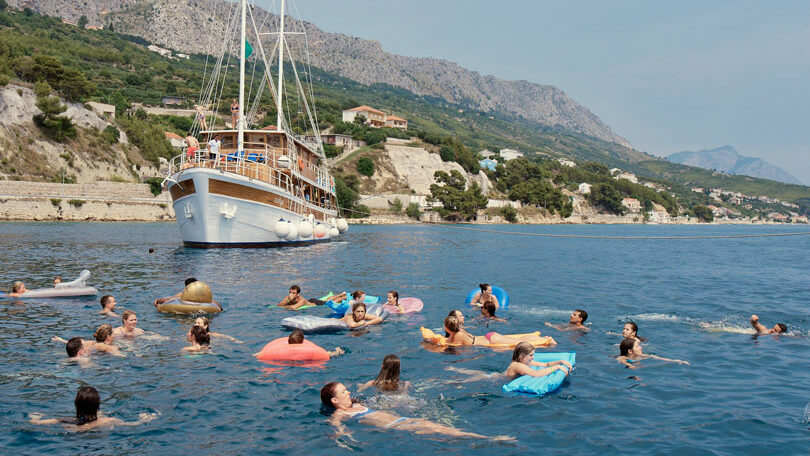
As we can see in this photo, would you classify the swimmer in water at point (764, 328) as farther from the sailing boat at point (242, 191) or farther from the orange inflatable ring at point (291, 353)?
the sailing boat at point (242, 191)

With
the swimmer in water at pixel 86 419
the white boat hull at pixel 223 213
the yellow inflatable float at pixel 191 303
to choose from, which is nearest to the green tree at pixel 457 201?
the white boat hull at pixel 223 213

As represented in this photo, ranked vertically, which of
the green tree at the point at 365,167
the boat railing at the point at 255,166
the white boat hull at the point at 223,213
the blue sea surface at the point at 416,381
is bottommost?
the blue sea surface at the point at 416,381

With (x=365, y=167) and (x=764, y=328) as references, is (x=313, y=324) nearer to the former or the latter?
(x=764, y=328)

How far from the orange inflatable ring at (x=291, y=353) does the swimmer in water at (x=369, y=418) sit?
8.02 ft

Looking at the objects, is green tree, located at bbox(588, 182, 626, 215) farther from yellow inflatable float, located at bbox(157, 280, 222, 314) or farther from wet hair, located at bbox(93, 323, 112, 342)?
wet hair, located at bbox(93, 323, 112, 342)

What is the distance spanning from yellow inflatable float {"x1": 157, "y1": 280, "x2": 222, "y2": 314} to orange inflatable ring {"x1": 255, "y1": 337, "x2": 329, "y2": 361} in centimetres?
459

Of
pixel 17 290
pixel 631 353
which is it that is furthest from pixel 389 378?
pixel 17 290

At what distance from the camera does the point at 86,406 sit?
739 cm

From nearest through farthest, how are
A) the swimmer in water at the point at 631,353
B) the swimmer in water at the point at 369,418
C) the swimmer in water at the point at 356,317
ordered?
the swimmer in water at the point at 369,418 < the swimmer in water at the point at 631,353 < the swimmer in water at the point at 356,317

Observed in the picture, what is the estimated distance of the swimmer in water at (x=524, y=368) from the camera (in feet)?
31.8

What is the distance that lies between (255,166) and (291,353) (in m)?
25.3

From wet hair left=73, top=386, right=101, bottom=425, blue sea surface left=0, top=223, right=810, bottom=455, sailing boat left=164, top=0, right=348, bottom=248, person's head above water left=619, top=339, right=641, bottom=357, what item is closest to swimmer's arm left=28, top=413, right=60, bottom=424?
blue sea surface left=0, top=223, right=810, bottom=455

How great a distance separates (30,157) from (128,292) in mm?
55823

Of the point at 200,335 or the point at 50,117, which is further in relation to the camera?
the point at 50,117
